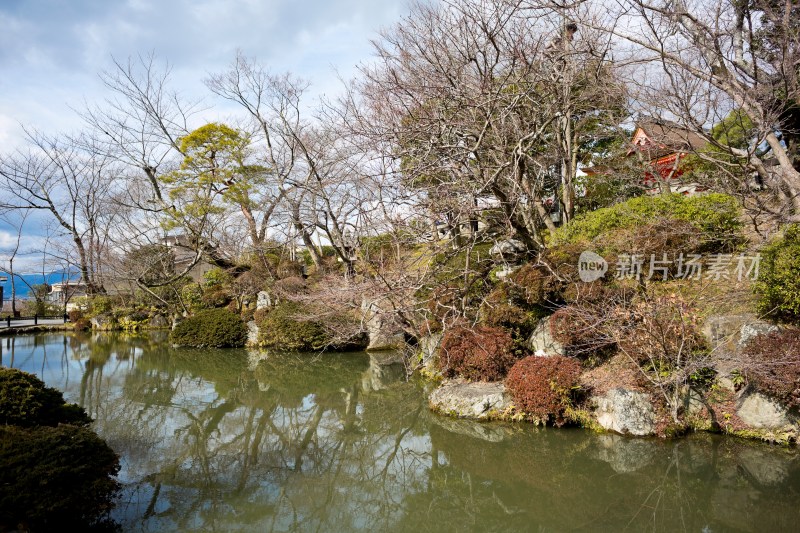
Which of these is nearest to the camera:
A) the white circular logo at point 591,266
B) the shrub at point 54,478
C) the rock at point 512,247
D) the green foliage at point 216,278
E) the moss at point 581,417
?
the shrub at point 54,478

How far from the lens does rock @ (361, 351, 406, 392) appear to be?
9.90 metres

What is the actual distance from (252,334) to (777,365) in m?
12.7

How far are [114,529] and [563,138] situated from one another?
11475 millimetres

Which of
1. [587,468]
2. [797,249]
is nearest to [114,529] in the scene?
[587,468]

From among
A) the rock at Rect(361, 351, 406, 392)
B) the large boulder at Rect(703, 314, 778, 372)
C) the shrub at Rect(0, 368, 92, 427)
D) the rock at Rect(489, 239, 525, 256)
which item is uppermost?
the rock at Rect(489, 239, 525, 256)

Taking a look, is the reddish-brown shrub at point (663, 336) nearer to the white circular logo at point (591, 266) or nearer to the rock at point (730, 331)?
the rock at point (730, 331)

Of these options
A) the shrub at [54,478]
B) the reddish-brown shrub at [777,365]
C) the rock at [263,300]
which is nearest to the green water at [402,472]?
the shrub at [54,478]

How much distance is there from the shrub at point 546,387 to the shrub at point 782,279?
8.31ft

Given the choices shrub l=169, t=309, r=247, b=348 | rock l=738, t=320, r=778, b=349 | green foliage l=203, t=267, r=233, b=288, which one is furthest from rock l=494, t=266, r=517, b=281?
green foliage l=203, t=267, r=233, b=288

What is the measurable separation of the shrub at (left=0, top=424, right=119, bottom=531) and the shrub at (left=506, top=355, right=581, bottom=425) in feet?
15.9

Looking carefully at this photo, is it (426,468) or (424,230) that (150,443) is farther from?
(424,230)

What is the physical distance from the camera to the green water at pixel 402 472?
4418 millimetres

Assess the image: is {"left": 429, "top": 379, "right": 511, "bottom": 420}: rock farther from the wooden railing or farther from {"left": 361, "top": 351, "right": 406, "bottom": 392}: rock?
the wooden railing

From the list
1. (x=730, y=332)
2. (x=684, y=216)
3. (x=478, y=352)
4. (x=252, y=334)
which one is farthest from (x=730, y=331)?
(x=252, y=334)
